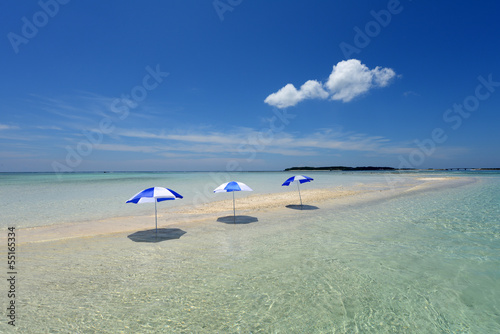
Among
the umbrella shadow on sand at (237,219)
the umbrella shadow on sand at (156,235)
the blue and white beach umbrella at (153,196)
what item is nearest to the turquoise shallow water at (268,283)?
the umbrella shadow on sand at (156,235)

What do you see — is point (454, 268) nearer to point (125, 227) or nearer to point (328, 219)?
point (328, 219)

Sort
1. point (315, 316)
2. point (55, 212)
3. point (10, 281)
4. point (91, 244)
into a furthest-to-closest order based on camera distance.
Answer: point (55, 212), point (91, 244), point (10, 281), point (315, 316)

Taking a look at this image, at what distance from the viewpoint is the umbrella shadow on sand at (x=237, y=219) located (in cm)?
1360

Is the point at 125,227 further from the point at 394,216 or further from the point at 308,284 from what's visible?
the point at 394,216

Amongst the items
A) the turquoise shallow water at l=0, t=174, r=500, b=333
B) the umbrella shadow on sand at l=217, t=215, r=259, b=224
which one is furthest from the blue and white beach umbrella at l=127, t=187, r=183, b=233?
the umbrella shadow on sand at l=217, t=215, r=259, b=224

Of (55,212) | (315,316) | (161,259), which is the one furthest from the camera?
(55,212)

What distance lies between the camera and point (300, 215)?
1545 centimetres

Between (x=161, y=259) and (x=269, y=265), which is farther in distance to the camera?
(x=161, y=259)

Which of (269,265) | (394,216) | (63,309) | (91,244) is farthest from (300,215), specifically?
(63,309)

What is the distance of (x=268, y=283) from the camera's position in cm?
611

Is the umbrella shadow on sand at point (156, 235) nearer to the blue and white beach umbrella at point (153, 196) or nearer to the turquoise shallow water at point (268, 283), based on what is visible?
the turquoise shallow water at point (268, 283)

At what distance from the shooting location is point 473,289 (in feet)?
18.9

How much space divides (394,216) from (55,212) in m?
23.9

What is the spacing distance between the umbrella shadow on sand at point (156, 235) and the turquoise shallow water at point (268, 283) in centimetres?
40
